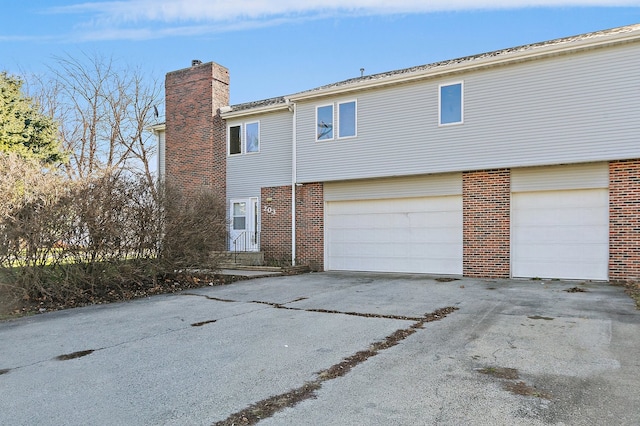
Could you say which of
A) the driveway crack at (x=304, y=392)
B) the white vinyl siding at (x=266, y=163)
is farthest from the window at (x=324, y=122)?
the driveway crack at (x=304, y=392)

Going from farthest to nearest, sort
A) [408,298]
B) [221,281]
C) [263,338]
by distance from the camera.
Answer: [221,281], [408,298], [263,338]

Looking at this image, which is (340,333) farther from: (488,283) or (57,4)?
(57,4)

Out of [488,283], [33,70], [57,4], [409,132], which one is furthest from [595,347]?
[33,70]

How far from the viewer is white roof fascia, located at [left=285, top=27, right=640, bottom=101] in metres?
9.62

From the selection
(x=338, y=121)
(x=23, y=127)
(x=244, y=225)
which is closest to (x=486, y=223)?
(x=338, y=121)

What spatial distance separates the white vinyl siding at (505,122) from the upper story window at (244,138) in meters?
3.05

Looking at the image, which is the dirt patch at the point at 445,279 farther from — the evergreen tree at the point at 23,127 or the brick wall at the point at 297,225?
the evergreen tree at the point at 23,127

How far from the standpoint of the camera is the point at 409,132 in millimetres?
12094

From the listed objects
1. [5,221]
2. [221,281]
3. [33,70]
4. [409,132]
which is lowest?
[221,281]

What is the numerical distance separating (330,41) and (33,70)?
58.4 feet

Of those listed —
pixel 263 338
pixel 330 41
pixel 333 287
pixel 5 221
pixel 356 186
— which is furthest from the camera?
pixel 330 41

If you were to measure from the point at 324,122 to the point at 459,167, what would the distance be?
458 centimetres

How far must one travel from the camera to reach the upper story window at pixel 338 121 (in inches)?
516

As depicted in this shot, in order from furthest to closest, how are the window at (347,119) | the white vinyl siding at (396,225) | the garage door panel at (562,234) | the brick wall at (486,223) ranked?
1. the window at (347,119)
2. the white vinyl siding at (396,225)
3. the brick wall at (486,223)
4. the garage door panel at (562,234)
